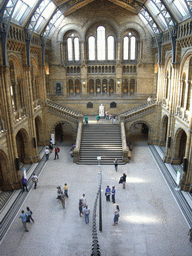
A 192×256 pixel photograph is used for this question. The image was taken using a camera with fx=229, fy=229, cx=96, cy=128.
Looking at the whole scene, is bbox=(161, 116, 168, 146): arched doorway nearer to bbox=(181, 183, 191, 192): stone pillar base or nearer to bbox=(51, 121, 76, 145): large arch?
bbox=(181, 183, 191, 192): stone pillar base

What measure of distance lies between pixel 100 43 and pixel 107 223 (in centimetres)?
2341

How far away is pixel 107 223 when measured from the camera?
1364 cm

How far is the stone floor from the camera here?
462 inches

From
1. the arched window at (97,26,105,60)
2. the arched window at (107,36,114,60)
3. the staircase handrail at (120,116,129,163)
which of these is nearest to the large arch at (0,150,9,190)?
the staircase handrail at (120,116,129,163)

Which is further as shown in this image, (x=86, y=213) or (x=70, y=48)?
(x=70, y=48)

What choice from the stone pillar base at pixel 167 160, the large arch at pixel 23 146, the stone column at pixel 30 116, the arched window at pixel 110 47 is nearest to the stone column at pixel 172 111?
the stone pillar base at pixel 167 160

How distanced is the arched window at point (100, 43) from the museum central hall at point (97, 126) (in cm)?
12

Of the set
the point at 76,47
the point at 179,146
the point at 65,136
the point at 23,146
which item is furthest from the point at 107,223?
the point at 76,47

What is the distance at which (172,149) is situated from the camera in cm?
2180

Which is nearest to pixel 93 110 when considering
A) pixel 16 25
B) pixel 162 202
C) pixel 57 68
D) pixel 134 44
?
pixel 57 68

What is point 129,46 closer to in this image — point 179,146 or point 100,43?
point 100,43

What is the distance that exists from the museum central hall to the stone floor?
6 centimetres

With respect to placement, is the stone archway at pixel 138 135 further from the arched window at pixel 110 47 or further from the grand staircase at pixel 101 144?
the arched window at pixel 110 47

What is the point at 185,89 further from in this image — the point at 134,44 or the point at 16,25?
the point at 16,25
